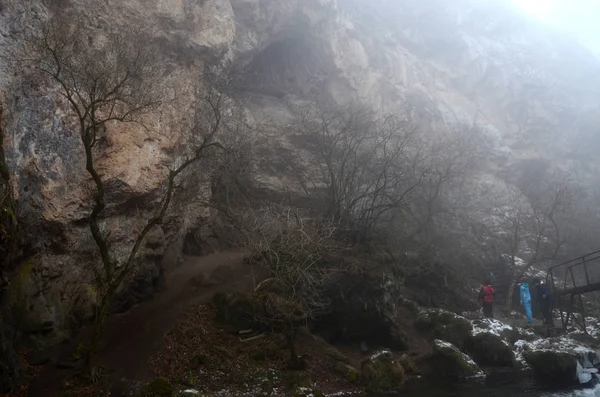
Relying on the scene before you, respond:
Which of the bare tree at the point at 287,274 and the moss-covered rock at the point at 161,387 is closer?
the moss-covered rock at the point at 161,387

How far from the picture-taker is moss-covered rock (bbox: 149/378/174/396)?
11634 mm

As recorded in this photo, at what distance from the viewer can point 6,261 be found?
39.9ft

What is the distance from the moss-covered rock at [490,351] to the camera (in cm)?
1734

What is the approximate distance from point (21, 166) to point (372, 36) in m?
37.1

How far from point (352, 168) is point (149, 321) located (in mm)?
15108

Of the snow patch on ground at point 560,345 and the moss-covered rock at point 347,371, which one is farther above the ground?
the snow patch on ground at point 560,345

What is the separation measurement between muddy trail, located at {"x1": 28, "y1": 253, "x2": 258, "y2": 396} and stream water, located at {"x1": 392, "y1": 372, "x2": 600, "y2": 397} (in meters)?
6.99

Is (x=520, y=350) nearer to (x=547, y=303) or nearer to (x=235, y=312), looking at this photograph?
(x=547, y=303)

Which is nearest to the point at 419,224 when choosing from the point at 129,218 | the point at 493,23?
the point at 129,218

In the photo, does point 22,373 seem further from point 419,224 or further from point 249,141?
point 419,224

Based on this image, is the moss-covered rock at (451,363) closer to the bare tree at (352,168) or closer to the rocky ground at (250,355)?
the rocky ground at (250,355)

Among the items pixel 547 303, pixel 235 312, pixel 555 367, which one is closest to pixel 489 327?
pixel 555 367

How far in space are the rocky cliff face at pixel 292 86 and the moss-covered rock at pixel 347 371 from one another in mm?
8197

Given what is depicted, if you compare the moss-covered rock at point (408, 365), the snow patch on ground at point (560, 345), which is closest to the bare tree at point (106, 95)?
the moss-covered rock at point (408, 365)
